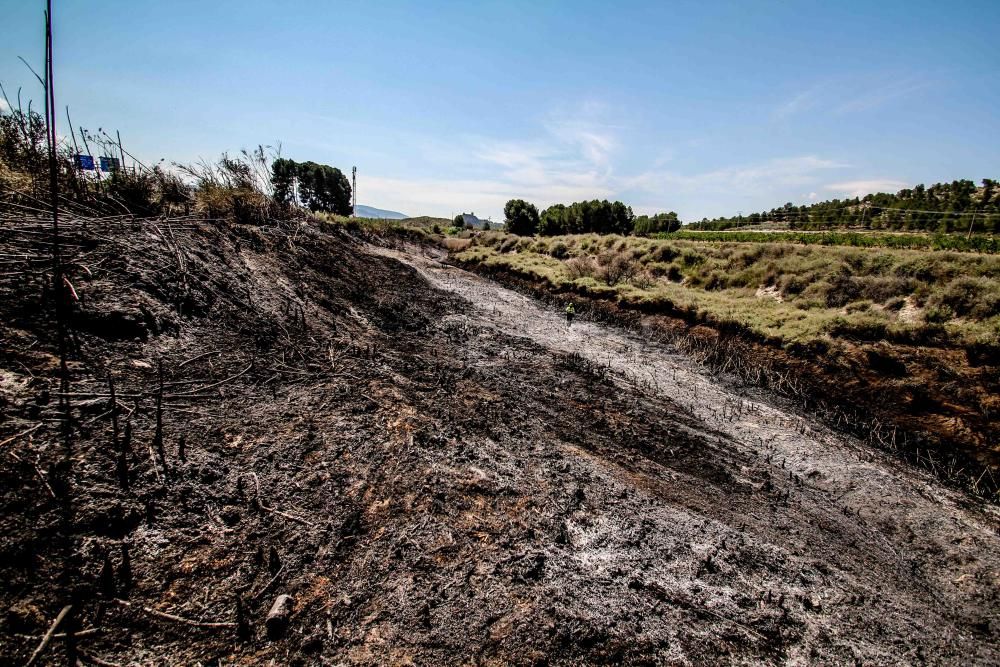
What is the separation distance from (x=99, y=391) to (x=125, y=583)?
2.13m

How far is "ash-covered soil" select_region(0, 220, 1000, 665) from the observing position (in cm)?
278

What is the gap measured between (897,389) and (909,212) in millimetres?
30238

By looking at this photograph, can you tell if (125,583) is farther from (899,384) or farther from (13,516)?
(899,384)

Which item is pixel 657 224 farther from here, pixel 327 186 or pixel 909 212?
pixel 327 186

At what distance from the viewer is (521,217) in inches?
2142

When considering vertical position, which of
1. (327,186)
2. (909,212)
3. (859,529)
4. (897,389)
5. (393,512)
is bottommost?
(859,529)

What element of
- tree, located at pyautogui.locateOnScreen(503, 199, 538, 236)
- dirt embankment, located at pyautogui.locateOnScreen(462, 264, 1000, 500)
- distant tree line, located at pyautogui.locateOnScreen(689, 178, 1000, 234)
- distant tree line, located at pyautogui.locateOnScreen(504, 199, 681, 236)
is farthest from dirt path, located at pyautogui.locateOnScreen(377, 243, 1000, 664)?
tree, located at pyautogui.locateOnScreen(503, 199, 538, 236)

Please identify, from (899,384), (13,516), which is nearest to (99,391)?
(13,516)

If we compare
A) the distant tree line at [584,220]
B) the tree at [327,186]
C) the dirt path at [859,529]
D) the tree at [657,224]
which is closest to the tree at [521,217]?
the distant tree line at [584,220]

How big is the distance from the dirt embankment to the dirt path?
0.86 metres

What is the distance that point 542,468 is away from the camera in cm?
511

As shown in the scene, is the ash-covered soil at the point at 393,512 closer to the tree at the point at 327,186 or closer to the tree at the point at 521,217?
the tree at the point at 327,186

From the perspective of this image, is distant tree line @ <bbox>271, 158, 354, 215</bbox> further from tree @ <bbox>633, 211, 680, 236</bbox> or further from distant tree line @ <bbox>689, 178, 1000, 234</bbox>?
distant tree line @ <bbox>689, 178, 1000, 234</bbox>

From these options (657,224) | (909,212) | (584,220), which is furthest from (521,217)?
(909,212)
